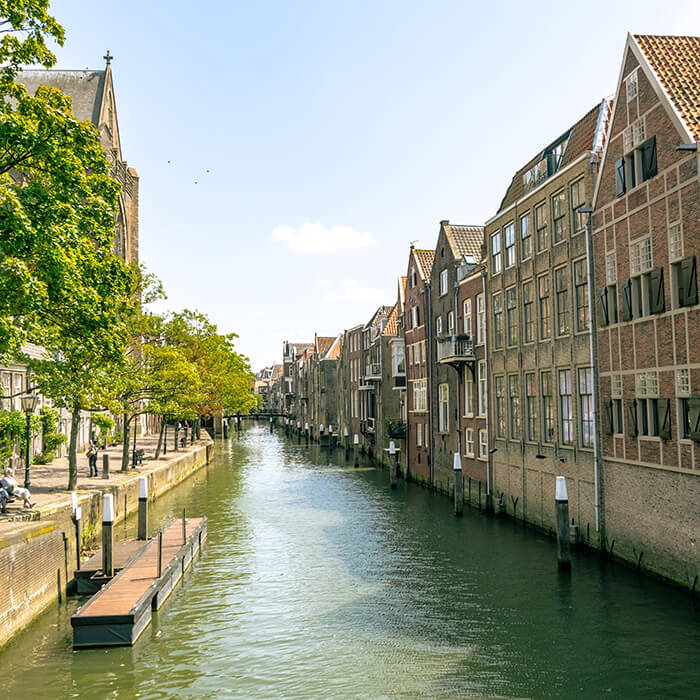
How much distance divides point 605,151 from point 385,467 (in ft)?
120

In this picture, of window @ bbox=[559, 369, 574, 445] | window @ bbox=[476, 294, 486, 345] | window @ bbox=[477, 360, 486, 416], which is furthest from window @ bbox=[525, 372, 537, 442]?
window @ bbox=[476, 294, 486, 345]

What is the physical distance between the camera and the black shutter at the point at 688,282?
669 inches

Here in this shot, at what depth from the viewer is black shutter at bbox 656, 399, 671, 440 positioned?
59.9 feet

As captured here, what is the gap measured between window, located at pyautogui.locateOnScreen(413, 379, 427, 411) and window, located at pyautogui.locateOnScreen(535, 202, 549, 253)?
17.2m

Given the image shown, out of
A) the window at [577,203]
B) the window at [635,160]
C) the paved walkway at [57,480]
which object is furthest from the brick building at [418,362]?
the window at [635,160]

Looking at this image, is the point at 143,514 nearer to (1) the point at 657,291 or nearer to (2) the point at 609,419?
(2) the point at 609,419

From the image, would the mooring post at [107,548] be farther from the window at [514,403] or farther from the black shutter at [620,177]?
the black shutter at [620,177]

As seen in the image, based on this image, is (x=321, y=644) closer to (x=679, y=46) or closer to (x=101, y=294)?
(x=101, y=294)

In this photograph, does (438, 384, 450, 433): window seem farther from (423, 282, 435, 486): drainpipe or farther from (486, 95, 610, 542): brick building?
→ (486, 95, 610, 542): brick building

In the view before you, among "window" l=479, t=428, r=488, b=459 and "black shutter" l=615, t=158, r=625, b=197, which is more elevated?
"black shutter" l=615, t=158, r=625, b=197

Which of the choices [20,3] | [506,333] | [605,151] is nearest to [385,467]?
[506,333]

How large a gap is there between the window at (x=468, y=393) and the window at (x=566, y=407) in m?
9.36

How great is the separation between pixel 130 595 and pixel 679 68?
66.9 ft

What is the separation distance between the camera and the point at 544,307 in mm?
26859
